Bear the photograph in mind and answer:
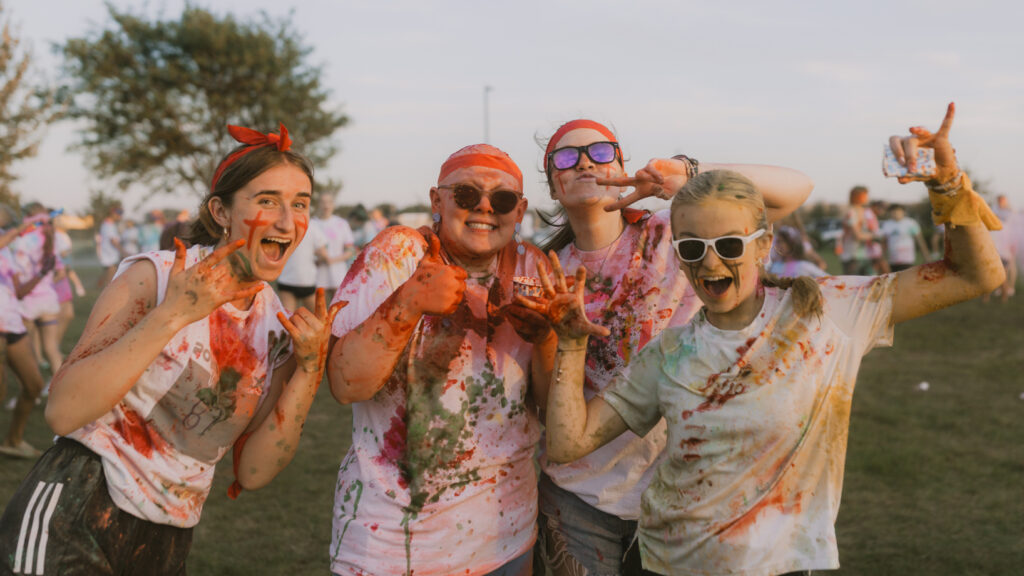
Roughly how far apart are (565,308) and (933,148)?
1.04 m

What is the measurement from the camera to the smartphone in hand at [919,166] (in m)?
1.92

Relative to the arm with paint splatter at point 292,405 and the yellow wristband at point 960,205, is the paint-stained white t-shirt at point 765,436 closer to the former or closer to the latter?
the yellow wristband at point 960,205

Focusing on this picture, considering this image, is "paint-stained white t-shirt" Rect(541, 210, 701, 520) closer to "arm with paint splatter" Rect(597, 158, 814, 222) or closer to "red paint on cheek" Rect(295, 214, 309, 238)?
"arm with paint splatter" Rect(597, 158, 814, 222)

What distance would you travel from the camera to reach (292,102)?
2688 cm

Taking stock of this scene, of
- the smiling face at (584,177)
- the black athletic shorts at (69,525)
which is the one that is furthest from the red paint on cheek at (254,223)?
the smiling face at (584,177)

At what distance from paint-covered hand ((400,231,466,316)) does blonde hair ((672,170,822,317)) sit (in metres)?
0.66

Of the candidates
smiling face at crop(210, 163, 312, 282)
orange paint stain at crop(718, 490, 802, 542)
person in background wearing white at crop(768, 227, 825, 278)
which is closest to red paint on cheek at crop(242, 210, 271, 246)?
smiling face at crop(210, 163, 312, 282)

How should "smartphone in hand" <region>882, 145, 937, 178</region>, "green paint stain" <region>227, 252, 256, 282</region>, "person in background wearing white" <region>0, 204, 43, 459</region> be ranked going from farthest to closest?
"person in background wearing white" <region>0, 204, 43, 459</region> → "green paint stain" <region>227, 252, 256, 282</region> → "smartphone in hand" <region>882, 145, 937, 178</region>

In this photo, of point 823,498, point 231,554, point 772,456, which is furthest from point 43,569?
point 231,554

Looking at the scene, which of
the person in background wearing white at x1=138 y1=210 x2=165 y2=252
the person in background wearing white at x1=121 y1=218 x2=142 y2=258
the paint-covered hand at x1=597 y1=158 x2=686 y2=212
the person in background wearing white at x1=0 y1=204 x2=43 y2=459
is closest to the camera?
the paint-covered hand at x1=597 y1=158 x2=686 y2=212

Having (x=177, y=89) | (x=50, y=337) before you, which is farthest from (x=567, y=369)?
(x=177, y=89)

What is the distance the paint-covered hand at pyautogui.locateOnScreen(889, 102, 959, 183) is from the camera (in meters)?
1.93

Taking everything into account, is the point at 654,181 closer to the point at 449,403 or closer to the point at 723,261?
the point at 723,261

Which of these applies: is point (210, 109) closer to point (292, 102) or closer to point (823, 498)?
point (292, 102)
